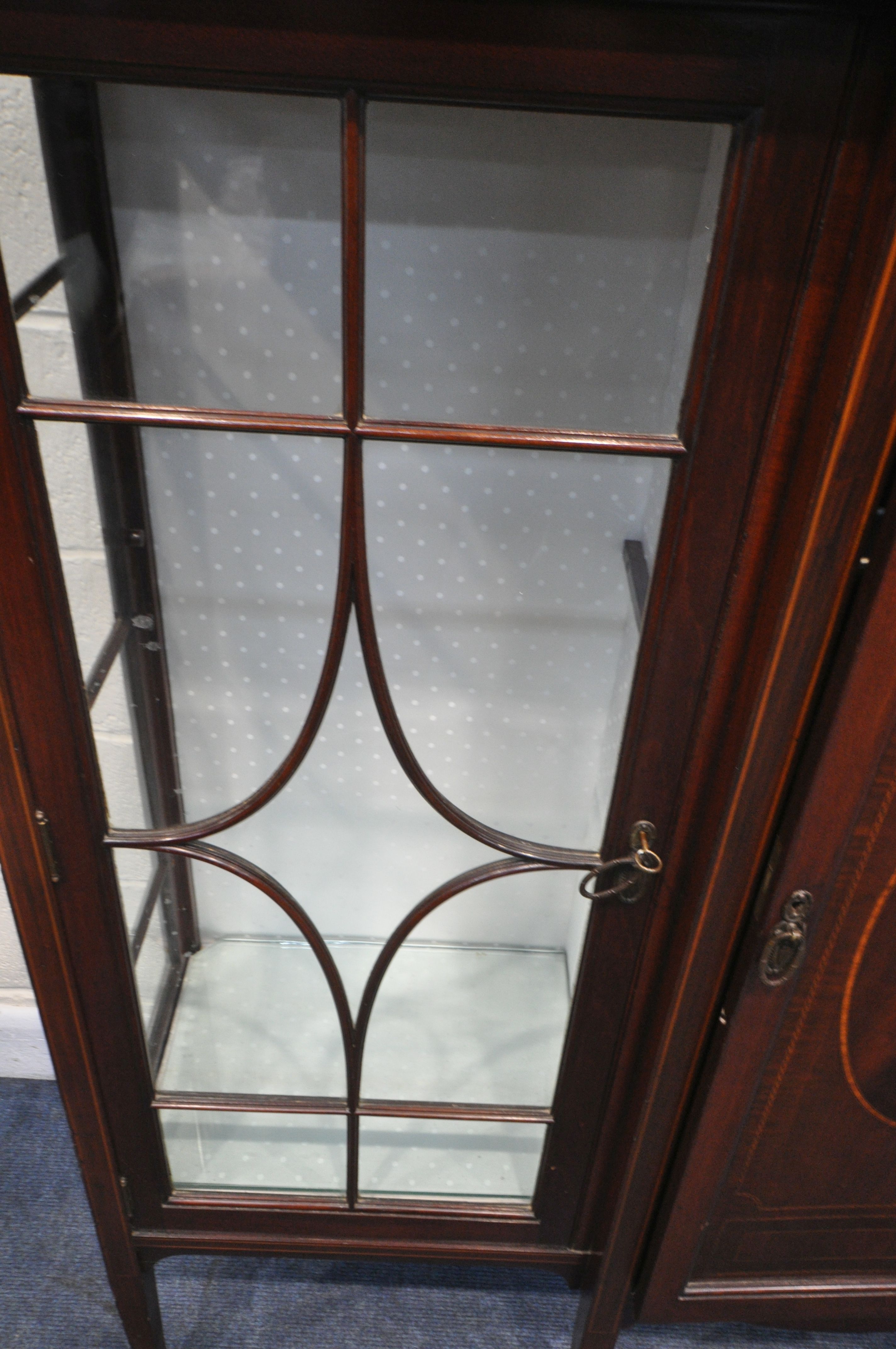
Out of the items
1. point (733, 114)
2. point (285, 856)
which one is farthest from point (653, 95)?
point (285, 856)

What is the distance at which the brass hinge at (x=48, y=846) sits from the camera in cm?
68

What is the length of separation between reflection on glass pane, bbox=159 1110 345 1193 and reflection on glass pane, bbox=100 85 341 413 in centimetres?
67

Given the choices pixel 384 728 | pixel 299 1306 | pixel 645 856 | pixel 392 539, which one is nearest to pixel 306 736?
pixel 384 728

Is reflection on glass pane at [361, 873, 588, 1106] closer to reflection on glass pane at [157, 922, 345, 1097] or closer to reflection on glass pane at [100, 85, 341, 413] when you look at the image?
reflection on glass pane at [157, 922, 345, 1097]

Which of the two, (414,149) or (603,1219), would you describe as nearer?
(414,149)

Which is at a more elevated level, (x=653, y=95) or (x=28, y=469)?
(x=653, y=95)

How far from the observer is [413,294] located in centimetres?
53

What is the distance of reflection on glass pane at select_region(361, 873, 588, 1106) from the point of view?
77 centimetres

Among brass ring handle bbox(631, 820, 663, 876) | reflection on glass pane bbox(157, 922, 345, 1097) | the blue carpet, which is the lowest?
the blue carpet

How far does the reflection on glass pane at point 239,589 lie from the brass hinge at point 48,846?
47 mm

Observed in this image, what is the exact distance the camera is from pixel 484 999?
0.82 metres

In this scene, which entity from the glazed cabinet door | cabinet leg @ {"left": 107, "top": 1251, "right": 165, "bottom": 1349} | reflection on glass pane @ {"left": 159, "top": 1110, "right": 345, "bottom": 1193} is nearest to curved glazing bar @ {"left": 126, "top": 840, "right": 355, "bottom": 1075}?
the glazed cabinet door

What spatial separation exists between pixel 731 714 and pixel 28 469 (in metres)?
0.48

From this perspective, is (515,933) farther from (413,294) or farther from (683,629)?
(413,294)
